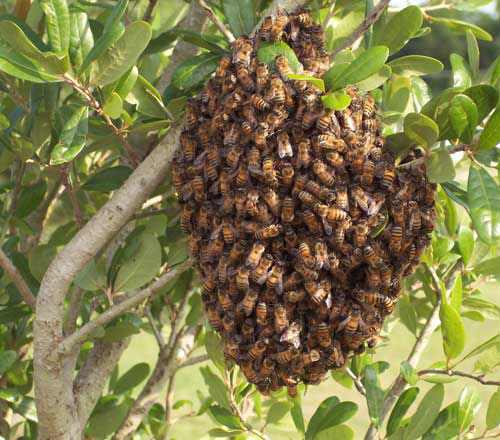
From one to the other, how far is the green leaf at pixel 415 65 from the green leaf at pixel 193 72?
1.42 feet

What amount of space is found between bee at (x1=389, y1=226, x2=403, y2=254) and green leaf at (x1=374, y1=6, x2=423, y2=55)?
0.45 m

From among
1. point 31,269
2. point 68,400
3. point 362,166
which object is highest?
point 362,166

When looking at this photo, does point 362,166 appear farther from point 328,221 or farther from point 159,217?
point 159,217

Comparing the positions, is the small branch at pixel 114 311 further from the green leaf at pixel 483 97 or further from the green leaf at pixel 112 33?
the green leaf at pixel 483 97

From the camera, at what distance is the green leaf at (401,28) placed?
1.52m

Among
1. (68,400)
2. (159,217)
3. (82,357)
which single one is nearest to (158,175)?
(159,217)

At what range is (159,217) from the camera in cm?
169

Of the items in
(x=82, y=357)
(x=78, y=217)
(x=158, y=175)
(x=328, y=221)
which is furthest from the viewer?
(x=82, y=357)

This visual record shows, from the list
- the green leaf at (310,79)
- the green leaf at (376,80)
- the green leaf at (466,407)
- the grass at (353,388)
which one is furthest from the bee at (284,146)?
the grass at (353,388)

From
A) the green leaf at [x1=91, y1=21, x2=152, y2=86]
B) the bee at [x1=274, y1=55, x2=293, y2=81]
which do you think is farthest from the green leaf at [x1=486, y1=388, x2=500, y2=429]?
the green leaf at [x1=91, y1=21, x2=152, y2=86]

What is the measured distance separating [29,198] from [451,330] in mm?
1179

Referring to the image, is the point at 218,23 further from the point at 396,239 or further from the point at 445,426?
the point at 445,426

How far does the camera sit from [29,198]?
78.4 inches

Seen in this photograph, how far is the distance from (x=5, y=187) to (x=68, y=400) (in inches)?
22.8
